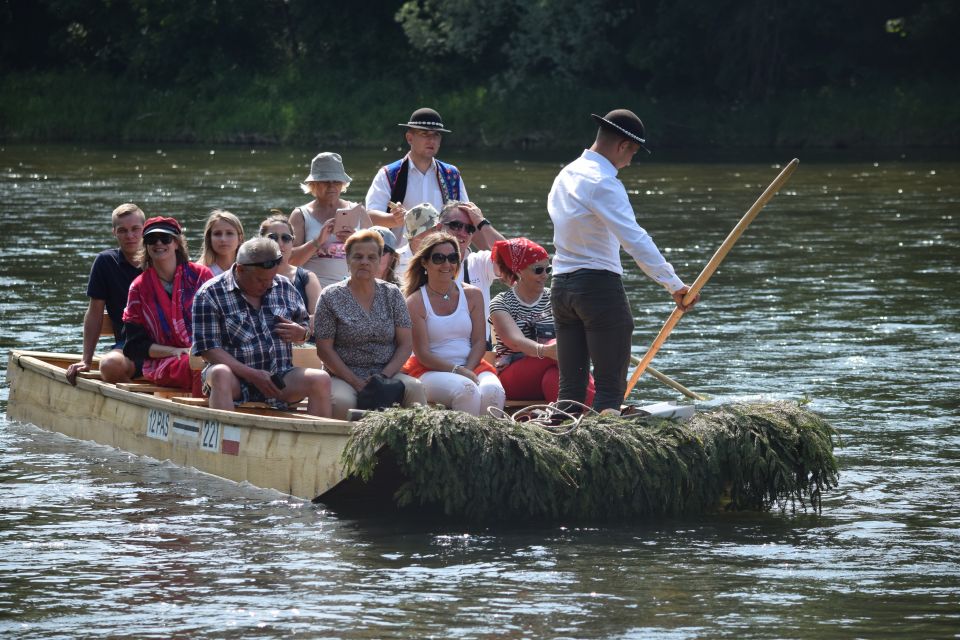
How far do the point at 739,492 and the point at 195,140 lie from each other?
37.7 metres

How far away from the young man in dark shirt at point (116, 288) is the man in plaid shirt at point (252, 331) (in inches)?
43.3

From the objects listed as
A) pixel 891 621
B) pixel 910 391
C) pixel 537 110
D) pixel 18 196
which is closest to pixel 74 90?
pixel 537 110

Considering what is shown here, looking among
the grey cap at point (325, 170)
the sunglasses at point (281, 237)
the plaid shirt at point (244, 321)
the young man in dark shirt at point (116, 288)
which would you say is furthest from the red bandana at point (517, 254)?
the young man in dark shirt at point (116, 288)

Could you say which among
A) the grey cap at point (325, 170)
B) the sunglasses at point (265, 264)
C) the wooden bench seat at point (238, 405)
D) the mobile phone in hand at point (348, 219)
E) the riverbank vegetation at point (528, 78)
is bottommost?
the wooden bench seat at point (238, 405)

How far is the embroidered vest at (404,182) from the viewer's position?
1023cm

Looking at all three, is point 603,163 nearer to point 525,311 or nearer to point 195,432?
point 525,311

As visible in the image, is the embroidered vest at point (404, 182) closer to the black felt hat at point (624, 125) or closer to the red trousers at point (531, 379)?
the red trousers at point (531, 379)

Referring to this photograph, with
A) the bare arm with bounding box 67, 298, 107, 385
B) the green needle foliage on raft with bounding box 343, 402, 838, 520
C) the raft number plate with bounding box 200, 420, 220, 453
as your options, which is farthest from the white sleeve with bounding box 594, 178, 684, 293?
the bare arm with bounding box 67, 298, 107, 385

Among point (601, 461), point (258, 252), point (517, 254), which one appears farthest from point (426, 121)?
point (601, 461)

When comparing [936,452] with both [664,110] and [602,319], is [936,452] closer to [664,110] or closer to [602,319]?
[602,319]

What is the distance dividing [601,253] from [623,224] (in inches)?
9.5

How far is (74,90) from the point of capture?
4672cm

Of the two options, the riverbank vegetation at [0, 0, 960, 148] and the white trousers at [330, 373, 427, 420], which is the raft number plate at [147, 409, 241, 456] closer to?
the white trousers at [330, 373, 427, 420]

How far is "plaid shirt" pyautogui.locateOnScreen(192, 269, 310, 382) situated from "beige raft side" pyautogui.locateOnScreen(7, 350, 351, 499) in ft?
1.11
